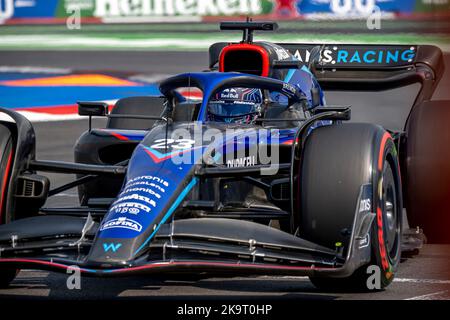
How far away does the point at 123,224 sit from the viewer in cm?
610

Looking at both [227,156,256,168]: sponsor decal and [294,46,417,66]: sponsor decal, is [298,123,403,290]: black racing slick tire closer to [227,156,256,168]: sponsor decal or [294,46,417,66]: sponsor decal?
[227,156,256,168]: sponsor decal

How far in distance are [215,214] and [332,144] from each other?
874 mm

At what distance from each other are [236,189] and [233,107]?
85cm

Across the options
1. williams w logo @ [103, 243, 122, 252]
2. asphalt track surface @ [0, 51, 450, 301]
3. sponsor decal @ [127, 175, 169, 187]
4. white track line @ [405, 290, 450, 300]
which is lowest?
asphalt track surface @ [0, 51, 450, 301]

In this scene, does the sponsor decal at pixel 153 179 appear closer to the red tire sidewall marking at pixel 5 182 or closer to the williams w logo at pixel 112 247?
the williams w logo at pixel 112 247

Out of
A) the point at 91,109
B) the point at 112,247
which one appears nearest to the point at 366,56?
the point at 91,109

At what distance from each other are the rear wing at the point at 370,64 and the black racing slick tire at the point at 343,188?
3.33 meters

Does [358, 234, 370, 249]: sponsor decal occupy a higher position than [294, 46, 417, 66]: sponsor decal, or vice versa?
[294, 46, 417, 66]: sponsor decal

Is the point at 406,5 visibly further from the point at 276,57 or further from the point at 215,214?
the point at 215,214

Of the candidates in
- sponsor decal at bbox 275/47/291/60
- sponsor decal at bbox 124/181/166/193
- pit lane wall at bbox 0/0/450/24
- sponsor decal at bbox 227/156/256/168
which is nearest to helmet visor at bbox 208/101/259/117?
sponsor decal at bbox 275/47/291/60

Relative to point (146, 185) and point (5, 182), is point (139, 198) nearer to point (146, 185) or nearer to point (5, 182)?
point (146, 185)

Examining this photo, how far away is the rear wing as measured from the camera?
32.9 ft
